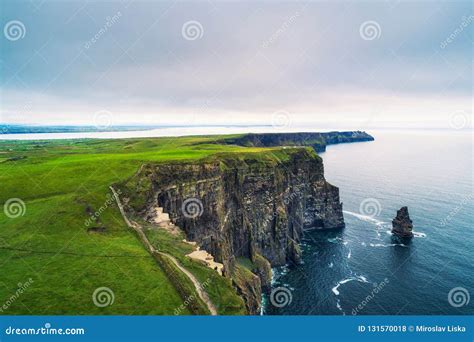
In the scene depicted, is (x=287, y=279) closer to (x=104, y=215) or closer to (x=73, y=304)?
(x=104, y=215)

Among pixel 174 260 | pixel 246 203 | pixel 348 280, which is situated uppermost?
pixel 174 260

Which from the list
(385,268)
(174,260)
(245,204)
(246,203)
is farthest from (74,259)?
(385,268)

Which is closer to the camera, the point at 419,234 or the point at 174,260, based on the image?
the point at 174,260

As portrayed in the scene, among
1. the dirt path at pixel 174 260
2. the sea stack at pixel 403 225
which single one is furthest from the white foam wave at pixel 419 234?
the dirt path at pixel 174 260

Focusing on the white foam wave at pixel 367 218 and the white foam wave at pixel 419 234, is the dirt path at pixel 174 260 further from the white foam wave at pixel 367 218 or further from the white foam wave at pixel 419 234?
the white foam wave at pixel 367 218

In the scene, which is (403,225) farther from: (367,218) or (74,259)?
(74,259)

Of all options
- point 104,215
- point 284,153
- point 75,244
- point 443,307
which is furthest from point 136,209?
point 284,153

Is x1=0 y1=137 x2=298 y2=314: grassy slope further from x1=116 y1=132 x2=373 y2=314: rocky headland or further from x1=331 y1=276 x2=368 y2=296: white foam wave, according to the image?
x1=331 y1=276 x2=368 y2=296: white foam wave

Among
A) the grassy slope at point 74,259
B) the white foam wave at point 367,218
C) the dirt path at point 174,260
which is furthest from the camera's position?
the white foam wave at point 367,218
